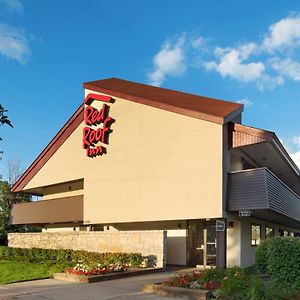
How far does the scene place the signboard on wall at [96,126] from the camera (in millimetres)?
25594

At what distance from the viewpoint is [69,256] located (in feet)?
74.9

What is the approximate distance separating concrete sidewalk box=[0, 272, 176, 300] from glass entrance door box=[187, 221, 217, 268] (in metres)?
6.08

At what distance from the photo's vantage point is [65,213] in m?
29.2

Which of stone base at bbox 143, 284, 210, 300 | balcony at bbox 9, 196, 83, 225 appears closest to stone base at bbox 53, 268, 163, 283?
stone base at bbox 143, 284, 210, 300

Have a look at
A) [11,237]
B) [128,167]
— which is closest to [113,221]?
[128,167]

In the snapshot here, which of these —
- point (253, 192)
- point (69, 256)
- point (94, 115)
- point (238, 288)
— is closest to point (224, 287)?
point (238, 288)

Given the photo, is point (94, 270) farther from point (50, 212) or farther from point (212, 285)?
point (50, 212)

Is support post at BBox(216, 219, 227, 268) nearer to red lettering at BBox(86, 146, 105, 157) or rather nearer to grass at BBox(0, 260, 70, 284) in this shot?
grass at BBox(0, 260, 70, 284)

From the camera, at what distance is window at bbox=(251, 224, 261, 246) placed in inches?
966

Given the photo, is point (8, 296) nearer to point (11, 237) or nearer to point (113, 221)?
point (113, 221)

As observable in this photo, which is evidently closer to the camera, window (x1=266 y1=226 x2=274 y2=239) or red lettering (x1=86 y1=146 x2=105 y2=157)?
red lettering (x1=86 y1=146 x2=105 y2=157)

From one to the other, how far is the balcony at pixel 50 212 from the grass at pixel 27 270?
22.9 feet

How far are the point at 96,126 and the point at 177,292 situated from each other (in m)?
15.6

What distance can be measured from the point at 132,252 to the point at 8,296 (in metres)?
8.96
